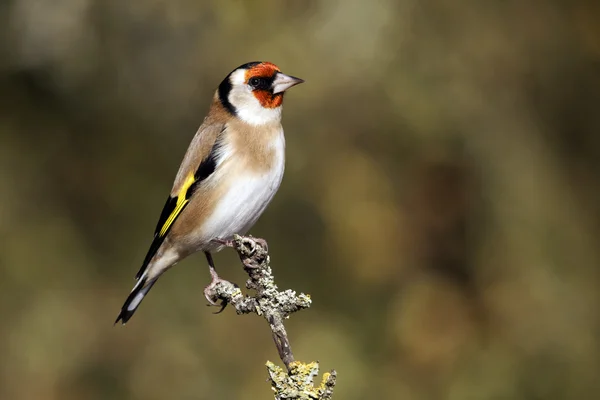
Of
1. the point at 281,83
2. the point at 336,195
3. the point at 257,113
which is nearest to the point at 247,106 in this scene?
the point at 257,113

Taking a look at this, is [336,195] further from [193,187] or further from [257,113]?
[193,187]

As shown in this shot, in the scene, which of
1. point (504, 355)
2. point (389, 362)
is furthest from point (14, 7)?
point (504, 355)

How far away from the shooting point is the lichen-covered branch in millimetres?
3100

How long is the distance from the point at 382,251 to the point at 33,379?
9.46 ft

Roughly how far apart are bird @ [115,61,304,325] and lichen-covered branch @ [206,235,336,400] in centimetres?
81

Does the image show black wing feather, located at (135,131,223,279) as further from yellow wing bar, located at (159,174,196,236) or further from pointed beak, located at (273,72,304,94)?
pointed beak, located at (273,72,304,94)

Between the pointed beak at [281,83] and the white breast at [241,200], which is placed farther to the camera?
the pointed beak at [281,83]

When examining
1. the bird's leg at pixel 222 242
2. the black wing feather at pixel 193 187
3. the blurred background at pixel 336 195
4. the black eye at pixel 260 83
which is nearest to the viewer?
the bird's leg at pixel 222 242

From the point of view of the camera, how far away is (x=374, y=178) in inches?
289

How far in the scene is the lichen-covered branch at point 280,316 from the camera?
310cm

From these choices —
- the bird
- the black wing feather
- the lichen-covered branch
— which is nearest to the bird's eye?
the bird

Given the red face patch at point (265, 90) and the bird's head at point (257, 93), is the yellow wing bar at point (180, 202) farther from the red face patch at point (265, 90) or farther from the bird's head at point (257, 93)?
the red face patch at point (265, 90)

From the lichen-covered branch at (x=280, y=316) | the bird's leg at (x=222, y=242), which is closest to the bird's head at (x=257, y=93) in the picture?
the bird's leg at (x=222, y=242)

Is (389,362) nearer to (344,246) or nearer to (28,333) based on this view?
(344,246)
